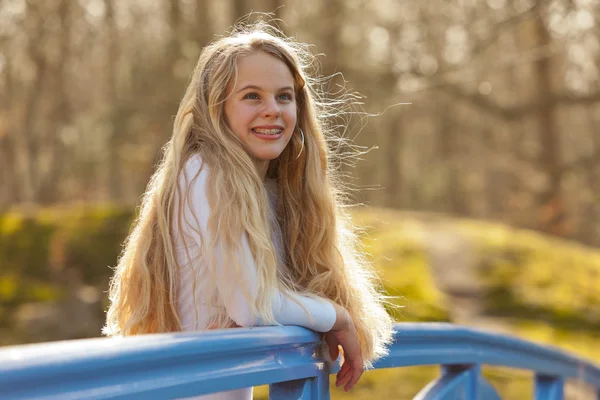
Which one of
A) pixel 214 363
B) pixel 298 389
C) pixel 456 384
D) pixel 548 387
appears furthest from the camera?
pixel 548 387

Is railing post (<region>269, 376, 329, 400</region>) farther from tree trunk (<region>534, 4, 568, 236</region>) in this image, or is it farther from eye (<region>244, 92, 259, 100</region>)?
tree trunk (<region>534, 4, 568, 236</region>)

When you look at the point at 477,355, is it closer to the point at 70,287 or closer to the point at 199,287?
the point at 199,287

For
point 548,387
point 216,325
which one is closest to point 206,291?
point 216,325

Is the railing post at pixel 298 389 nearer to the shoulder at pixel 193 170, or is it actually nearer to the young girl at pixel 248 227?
the young girl at pixel 248 227

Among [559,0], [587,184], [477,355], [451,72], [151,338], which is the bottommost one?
[587,184]

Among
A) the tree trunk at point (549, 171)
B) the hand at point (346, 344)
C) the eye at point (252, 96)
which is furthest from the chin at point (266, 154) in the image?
the tree trunk at point (549, 171)

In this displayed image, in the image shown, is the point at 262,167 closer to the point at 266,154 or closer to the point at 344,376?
the point at 266,154

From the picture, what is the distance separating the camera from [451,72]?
9.62m

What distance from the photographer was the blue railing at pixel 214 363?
3.29 feet

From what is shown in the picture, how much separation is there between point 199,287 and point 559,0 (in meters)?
8.37

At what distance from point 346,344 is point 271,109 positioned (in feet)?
1.95

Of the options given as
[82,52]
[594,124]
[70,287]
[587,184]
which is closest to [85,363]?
[70,287]

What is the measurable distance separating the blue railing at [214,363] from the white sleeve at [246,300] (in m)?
0.05

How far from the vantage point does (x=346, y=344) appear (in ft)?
5.71
